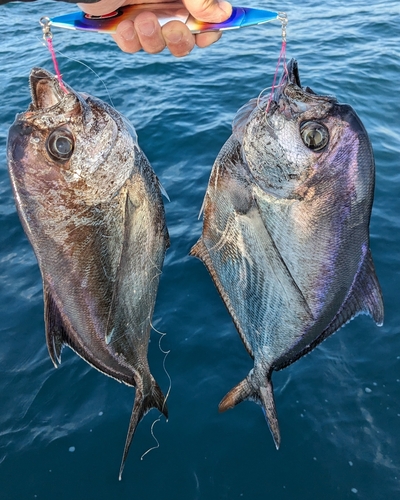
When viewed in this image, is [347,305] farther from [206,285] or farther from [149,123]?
[149,123]

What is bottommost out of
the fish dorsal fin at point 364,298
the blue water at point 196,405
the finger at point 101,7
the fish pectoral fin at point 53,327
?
the blue water at point 196,405

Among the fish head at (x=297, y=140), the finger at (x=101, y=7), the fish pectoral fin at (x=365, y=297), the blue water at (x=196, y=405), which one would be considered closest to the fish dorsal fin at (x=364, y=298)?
the fish pectoral fin at (x=365, y=297)

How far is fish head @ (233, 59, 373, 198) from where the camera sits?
2.05 metres

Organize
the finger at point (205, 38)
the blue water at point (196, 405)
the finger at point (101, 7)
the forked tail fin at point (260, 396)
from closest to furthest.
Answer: the finger at point (101, 7) < the forked tail fin at point (260, 396) < the finger at point (205, 38) < the blue water at point (196, 405)

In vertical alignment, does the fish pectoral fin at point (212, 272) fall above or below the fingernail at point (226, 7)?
below

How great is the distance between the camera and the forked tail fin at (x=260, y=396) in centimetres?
272

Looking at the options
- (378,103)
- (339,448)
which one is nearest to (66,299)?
(339,448)

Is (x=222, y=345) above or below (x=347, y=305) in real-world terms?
below

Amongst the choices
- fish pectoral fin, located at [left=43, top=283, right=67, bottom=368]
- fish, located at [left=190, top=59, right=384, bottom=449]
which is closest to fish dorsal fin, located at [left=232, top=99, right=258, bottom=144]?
fish, located at [left=190, top=59, right=384, bottom=449]

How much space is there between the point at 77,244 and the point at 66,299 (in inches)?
12.8

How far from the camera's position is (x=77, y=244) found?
216 cm

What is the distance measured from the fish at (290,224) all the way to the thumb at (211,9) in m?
0.46

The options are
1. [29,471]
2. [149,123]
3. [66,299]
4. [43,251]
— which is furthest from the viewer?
[149,123]

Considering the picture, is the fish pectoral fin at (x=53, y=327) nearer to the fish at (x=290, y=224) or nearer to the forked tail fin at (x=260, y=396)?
the fish at (x=290, y=224)
